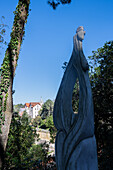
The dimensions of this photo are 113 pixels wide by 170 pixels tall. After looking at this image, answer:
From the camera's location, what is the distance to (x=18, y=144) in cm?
559

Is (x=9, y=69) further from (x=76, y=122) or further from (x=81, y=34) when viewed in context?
(x=76, y=122)

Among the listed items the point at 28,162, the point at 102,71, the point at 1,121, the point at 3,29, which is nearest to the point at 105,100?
the point at 102,71

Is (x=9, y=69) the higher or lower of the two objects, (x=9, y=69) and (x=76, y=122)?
the higher

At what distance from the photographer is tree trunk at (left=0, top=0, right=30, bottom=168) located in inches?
176

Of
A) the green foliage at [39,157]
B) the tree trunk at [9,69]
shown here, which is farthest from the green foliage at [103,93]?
the tree trunk at [9,69]

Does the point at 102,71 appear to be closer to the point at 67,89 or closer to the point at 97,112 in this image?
the point at 97,112

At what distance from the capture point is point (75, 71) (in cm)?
267

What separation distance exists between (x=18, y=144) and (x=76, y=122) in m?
4.12

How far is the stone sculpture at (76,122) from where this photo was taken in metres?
2.21

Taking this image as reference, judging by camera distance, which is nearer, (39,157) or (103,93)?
(39,157)

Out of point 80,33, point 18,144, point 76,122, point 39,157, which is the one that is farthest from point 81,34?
point 39,157

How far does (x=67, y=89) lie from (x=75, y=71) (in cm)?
39

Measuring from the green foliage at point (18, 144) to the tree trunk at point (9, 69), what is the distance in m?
0.97

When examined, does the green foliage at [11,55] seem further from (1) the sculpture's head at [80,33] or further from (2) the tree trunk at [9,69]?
(1) the sculpture's head at [80,33]
